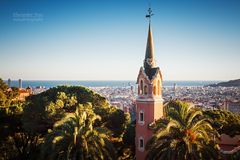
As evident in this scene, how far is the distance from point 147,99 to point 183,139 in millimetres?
7566

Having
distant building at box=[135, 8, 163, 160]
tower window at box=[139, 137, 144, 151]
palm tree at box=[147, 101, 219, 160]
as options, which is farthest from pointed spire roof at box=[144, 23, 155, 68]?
palm tree at box=[147, 101, 219, 160]

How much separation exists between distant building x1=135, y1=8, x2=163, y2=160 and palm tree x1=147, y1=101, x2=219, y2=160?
16.5 ft

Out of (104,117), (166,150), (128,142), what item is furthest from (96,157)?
(128,142)

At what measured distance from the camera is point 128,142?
3278cm

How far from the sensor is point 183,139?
58.7 ft

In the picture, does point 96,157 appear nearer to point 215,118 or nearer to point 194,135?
point 194,135

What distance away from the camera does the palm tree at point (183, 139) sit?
17.8 metres

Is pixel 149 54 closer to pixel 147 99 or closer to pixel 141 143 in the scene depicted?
pixel 147 99

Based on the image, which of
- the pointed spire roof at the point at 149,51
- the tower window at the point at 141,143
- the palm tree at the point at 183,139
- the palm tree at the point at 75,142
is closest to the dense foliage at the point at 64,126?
the palm tree at the point at 75,142

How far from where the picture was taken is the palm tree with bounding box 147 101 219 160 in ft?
58.3

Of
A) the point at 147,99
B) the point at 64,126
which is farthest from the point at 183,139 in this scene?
the point at 64,126

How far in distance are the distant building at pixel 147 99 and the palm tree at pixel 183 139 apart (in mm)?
5017

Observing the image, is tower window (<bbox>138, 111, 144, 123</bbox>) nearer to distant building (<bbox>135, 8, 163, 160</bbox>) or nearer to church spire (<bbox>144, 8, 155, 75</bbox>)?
distant building (<bbox>135, 8, 163, 160</bbox>)

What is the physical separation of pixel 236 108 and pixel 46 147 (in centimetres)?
10134
